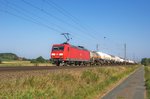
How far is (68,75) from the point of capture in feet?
88.0

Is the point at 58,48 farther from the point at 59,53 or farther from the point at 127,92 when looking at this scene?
the point at 127,92

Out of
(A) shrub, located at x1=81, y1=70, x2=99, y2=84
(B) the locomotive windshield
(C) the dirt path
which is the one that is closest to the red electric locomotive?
(B) the locomotive windshield

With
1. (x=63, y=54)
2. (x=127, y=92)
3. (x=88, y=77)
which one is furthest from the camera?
(x=63, y=54)

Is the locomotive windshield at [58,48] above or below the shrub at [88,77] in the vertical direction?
above

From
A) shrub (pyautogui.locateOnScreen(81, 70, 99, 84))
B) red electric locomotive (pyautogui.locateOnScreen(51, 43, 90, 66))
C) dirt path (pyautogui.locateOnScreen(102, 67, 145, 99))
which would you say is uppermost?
red electric locomotive (pyautogui.locateOnScreen(51, 43, 90, 66))

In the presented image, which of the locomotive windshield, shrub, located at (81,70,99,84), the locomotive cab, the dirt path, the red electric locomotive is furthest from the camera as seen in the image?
the locomotive windshield

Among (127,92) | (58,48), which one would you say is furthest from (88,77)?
(58,48)

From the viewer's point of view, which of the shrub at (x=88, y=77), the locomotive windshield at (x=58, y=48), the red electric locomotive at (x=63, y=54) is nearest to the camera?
the shrub at (x=88, y=77)

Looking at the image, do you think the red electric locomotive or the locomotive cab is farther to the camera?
the red electric locomotive

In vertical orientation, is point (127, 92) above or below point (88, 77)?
below

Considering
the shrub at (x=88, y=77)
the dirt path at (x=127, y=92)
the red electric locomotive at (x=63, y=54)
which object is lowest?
the dirt path at (x=127, y=92)

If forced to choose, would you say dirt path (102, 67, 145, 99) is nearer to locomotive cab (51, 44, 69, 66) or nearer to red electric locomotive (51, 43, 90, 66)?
locomotive cab (51, 44, 69, 66)

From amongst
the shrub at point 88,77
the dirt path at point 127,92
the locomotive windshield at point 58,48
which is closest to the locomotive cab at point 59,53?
the locomotive windshield at point 58,48

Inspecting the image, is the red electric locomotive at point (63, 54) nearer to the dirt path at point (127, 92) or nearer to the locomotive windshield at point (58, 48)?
the locomotive windshield at point (58, 48)
